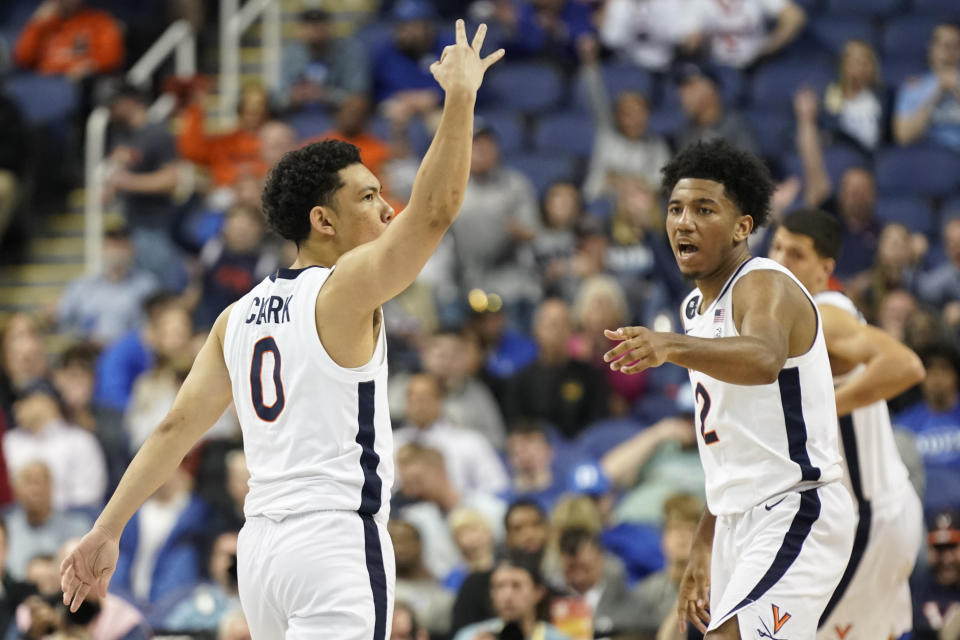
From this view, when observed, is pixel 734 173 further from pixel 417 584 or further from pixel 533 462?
pixel 533 462

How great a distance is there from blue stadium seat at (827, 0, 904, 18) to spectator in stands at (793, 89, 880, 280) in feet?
7.69

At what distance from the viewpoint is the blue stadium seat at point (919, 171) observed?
436 inches

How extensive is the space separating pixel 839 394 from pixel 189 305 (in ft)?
22.0

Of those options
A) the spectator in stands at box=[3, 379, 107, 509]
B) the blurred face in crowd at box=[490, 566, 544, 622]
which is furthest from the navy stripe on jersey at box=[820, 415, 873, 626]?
Result: the spectator in stands at box=[3, 379, 107, 509]

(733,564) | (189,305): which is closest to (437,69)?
(733,564)

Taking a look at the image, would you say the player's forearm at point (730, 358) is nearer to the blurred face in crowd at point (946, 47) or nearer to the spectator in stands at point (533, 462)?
the spectator in stands at point (533, 462)

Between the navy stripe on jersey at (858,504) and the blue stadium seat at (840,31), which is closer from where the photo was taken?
the navy stripe on jersey at (858,504)

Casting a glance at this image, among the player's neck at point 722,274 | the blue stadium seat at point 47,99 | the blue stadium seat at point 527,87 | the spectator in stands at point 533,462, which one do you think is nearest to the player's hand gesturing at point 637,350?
the player's neck at point 722,274

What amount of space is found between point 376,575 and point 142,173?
30.1ft

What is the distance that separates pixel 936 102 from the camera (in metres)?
11.2

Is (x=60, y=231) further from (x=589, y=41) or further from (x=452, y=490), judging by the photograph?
(x=452, y=490)

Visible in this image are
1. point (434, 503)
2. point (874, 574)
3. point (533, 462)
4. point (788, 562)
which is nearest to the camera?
point (788, 562)

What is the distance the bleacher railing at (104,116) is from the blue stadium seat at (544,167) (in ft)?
11.6

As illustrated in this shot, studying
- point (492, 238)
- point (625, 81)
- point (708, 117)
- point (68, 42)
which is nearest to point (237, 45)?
point (68, 42)
